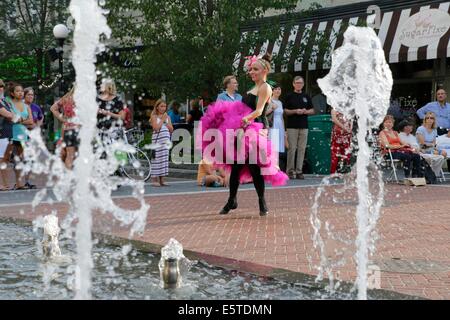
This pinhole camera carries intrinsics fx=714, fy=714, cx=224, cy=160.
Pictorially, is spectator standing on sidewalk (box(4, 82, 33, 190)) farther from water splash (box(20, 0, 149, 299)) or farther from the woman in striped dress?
water splash (box(20, 0, 149, 299))

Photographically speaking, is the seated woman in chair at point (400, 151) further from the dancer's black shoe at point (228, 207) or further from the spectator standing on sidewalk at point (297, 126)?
the dancer's black shoe at point (228, 207)

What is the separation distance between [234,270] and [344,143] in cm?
877

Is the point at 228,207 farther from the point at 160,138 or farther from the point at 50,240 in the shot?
the point at 160,138

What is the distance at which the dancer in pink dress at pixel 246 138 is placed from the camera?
28.2 ft

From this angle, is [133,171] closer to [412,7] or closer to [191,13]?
[191,13]

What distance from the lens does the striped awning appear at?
16.6 m

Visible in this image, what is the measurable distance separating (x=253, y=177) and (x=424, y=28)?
9.92m

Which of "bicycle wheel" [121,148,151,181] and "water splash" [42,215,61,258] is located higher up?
"bicycle wheel" [121,148,151,181]

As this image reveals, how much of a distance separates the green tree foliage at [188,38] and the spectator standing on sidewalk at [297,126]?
263 centimetres

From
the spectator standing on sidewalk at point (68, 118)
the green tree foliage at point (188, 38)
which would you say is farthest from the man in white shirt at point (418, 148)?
the spectator standing on sidewalk at point (68, 118)

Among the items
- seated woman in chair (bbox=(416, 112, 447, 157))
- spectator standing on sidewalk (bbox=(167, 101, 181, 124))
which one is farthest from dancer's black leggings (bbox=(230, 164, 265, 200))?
spectator standing on sidewalk (bbox=(167, 101, 181, 124))

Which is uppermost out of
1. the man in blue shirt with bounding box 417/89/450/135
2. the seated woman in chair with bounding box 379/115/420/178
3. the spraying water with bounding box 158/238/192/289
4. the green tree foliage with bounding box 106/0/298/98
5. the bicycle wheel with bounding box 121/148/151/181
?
the green tree foliage with bounding box 106/0/298/98

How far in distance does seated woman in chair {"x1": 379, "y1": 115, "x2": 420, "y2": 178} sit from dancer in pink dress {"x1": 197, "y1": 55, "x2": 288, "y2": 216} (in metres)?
5.03
